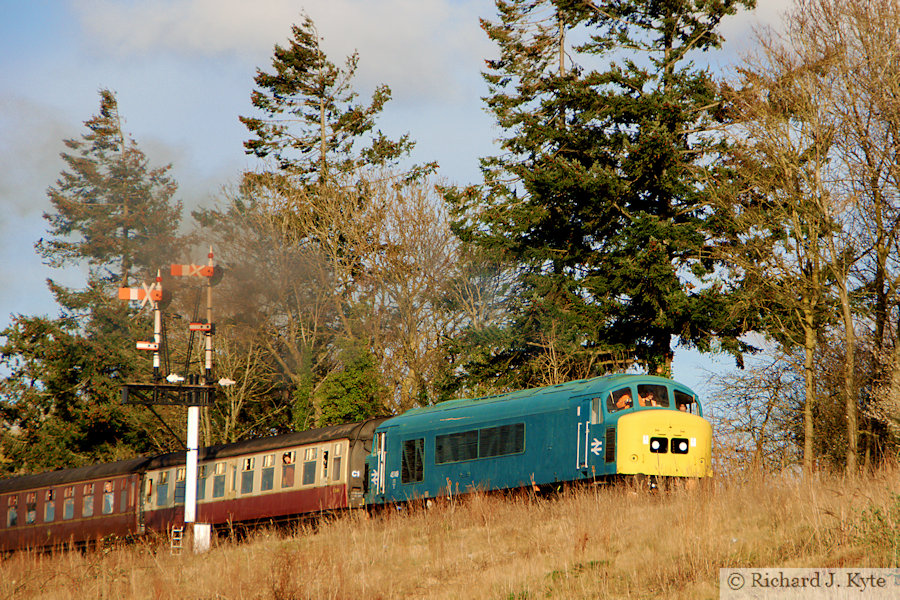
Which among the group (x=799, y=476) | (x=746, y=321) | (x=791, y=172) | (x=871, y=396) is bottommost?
(x=799, y=476)

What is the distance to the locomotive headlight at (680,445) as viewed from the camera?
65.8 feet

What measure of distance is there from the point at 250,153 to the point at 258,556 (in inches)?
1366

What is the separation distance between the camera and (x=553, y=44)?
40.2 metres

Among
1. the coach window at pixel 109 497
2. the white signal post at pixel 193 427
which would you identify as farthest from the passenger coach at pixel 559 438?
the coach window at pixel 109 497

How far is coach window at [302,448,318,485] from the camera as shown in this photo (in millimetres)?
26172

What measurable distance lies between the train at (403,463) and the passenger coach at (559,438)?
0.03m

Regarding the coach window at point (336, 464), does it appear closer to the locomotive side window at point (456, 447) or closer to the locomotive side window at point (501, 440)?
the locomotive side window at point (456, 447)

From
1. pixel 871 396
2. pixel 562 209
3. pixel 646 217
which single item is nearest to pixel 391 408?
pixel 562 209

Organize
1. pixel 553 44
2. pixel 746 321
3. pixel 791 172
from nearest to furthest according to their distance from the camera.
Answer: pixel 791 172 < pixel 746 321 < pixel 553 44

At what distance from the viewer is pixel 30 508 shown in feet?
113

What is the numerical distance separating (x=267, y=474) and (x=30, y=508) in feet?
40.6

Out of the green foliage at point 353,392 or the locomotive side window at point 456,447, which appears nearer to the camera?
the locomotive side window at point 456,447

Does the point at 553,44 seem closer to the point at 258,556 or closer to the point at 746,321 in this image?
the point at 746,321

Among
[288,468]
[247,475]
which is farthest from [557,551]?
[247,475]
